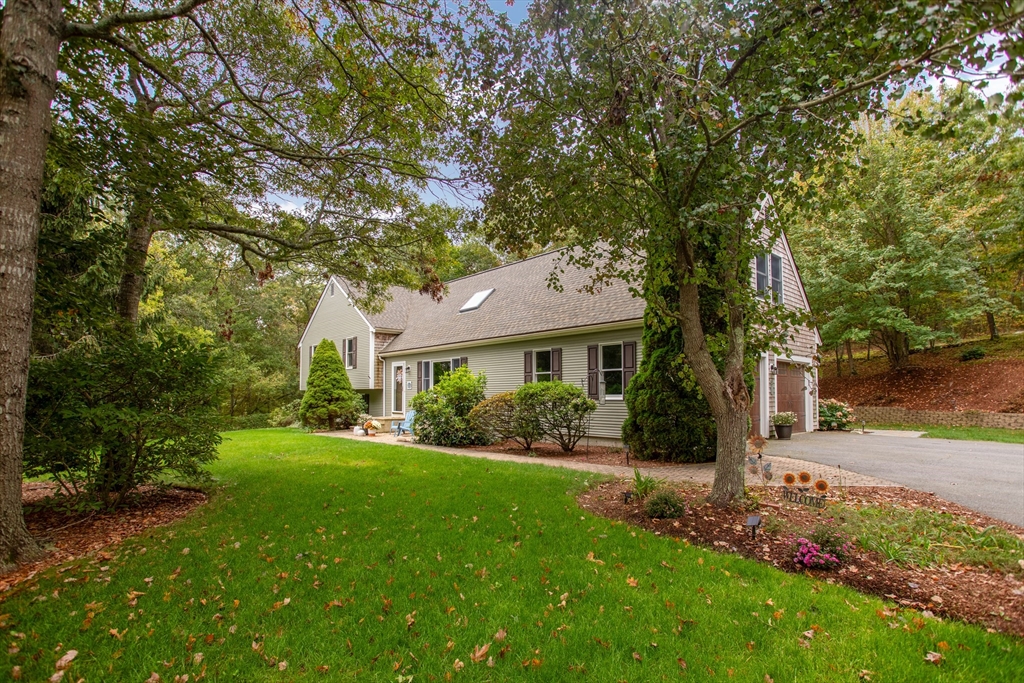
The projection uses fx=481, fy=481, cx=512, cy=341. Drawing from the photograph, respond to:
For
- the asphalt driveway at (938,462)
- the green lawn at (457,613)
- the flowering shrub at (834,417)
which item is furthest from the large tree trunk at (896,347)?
the green lawn at (457,613)

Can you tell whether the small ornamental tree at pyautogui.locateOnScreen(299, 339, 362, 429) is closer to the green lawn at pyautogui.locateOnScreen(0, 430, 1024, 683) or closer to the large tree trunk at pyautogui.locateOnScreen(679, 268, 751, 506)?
the green lawn at pyautogui.locateOnScreen(0, 430, 1024, 683)

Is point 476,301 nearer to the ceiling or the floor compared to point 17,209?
nearer to the ceiling

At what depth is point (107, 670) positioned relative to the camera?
2572 mm

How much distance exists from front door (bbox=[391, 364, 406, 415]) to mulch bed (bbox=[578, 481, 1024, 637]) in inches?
543

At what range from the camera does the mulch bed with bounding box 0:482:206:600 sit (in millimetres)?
4199

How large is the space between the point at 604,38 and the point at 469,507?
5.16 m

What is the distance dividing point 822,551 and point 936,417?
16965 mm

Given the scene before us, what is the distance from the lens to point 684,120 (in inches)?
191

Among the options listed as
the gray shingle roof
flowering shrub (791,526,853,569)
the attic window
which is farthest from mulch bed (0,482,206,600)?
the attic window

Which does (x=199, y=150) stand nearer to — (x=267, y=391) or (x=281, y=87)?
(x=281, y=87)

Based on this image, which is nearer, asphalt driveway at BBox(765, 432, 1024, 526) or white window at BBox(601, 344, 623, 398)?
asphalt driveway at BBox(765, 432, 1024, 526)

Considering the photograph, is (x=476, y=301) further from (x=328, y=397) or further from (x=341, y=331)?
(x=341, y=331)

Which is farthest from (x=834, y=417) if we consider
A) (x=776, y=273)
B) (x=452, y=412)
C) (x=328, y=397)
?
(x=328, y=397)

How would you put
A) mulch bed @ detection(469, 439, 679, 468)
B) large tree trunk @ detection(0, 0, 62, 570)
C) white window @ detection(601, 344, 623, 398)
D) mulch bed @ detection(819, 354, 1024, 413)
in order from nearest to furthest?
large tree trunk @ detection(0, 0, 62, 570) < mulch bed @ detection(469, 439, 679, 468) < white window @ detection(601, 344, 623, 398) < mulch bed @ detection(819, 354, 1024, 413)
